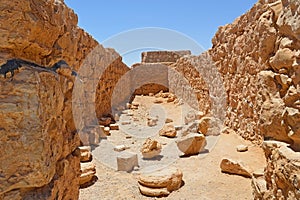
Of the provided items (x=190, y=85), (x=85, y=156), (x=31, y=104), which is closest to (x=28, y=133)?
(x=31, y=104)

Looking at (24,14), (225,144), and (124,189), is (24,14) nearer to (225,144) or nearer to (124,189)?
(124,189)

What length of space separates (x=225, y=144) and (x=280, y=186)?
3.14 meters

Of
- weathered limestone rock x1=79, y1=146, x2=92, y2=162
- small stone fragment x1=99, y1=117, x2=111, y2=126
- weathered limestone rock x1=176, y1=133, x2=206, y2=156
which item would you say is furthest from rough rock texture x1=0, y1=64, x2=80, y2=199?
small stone fragment x1=99, y1=117, x2=111, y2=126

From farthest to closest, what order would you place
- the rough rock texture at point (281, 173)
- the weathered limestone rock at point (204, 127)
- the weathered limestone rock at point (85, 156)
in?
the weathered limestone rock at point (204, 127), the weathered limestone rock at point (85, 156), the rough rock texture at point (281, 173)

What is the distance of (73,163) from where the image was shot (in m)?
1.61

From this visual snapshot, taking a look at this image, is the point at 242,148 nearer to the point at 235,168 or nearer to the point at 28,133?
the point at 235,168

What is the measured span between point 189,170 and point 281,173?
230 centimetres

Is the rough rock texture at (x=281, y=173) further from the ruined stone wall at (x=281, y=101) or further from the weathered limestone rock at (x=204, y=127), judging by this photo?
the weathered limestone rock at (x=204, y=127)

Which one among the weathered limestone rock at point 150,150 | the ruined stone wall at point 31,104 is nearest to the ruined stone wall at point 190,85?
the weathered limestone rock at point 150,150

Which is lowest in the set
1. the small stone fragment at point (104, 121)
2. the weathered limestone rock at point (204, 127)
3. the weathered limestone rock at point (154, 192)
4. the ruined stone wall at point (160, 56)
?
the weathered limestone rock at point (154, 192)

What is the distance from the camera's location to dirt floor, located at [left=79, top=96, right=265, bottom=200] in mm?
2830

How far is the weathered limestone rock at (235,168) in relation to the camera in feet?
10.3

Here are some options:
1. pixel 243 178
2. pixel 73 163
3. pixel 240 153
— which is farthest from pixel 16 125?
pixel 240 153

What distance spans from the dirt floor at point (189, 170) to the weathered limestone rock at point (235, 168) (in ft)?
0.28
